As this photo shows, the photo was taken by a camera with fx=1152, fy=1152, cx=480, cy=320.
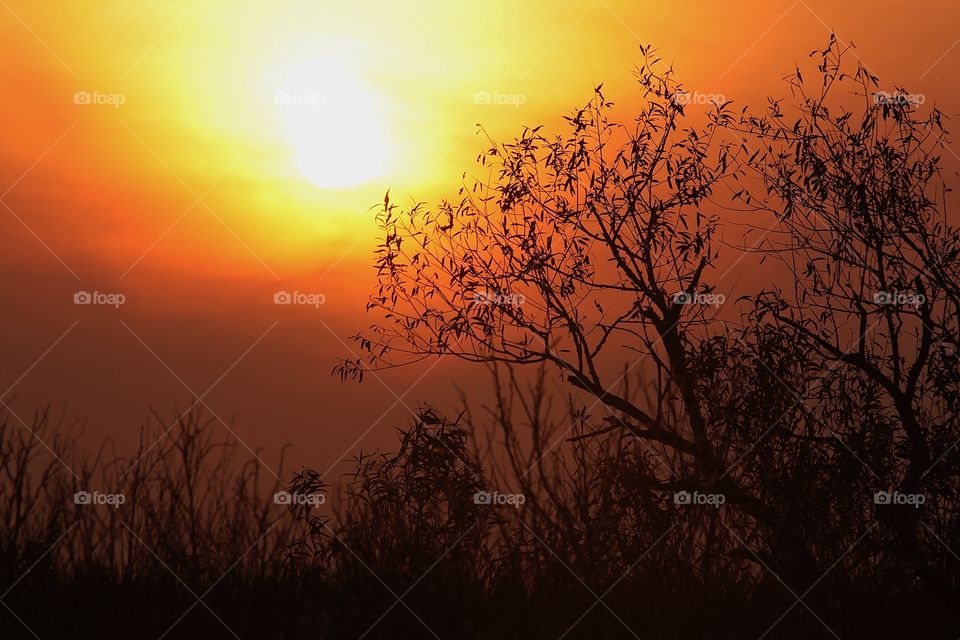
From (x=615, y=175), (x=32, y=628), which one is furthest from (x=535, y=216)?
(x=32, y=628)

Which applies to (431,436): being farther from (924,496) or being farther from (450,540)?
(924,496)

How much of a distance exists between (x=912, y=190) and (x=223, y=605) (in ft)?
31.0

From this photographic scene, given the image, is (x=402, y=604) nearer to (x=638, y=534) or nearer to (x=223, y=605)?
(x=223, y=605)

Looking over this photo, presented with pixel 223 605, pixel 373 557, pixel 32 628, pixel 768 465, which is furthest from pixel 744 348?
pixel 32 628

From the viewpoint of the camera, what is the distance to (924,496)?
1270cm

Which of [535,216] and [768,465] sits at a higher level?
[535,216]

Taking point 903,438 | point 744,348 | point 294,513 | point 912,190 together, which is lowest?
point 294,513

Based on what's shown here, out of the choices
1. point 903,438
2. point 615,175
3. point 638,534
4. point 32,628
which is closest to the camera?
point 32,628

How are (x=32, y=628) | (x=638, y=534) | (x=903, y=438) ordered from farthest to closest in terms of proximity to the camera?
(x=903, y=438)
(x=638, y=534)
(x=32, y=628)

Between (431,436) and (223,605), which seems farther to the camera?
(431,436)

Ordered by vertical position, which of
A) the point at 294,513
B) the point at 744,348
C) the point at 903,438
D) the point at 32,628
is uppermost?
the point at 744,348

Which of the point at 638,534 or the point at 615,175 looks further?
the point at 615,175

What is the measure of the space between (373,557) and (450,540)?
0.69 m

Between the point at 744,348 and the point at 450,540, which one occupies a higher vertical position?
the point at 744,348
